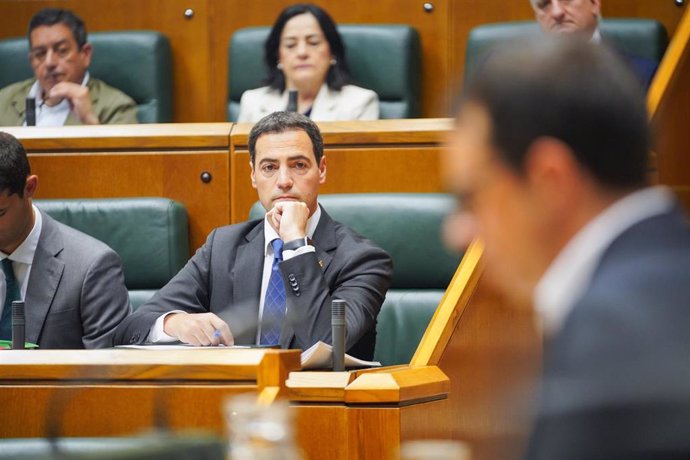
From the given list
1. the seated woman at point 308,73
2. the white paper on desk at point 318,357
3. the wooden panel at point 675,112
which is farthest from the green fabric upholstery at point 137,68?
the white paper on desk at point 318,357

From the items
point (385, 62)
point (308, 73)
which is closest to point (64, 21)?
point (308, 73)

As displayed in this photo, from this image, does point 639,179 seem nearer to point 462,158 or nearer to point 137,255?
point 462,158

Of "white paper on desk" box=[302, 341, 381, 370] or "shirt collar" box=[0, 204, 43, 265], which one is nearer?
"white paper on desk" box=[302, 341, 381, 370]

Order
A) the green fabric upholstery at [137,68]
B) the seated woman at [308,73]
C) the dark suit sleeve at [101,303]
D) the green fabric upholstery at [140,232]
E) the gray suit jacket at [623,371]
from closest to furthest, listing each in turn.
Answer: the gray suit jacket at [623,371]
the dark suit sleeve at [101,303]
the green fabric upholstery at [140,232]
the seated woman at [308,73]
the green fabric upholstery at [137,68]

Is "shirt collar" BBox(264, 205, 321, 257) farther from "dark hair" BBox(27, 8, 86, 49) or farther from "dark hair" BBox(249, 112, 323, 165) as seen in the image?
"dark hair" BBox(27, 8, 86, 49)

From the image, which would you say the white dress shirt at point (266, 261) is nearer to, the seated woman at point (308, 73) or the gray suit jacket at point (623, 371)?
the seated woman at point (308, 73)

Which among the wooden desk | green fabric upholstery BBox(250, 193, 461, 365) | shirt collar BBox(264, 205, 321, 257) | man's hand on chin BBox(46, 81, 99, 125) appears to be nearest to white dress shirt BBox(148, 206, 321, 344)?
shirt collar BBox(264, 205, 321, 257)

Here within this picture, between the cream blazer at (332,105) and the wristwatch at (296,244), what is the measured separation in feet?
2.02

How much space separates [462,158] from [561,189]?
4cm

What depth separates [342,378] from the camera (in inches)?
43.7

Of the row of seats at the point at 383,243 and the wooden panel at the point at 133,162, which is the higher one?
the wooden panel at the point at 133,162

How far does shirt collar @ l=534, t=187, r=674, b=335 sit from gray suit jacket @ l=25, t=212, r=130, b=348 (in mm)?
1072

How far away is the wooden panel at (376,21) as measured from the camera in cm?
230

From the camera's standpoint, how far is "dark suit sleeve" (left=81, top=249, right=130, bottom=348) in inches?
57.4
